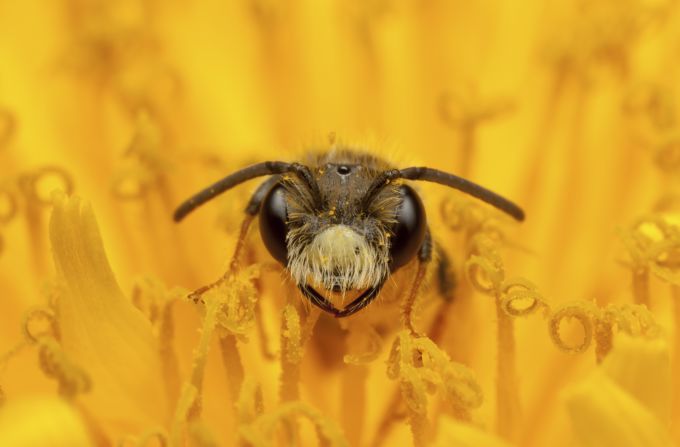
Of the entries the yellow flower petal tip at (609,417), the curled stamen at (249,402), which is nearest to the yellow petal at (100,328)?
the curled stamen at (249,402)

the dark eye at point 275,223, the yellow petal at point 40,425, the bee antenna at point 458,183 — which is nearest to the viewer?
the yellow petal at point 40,425

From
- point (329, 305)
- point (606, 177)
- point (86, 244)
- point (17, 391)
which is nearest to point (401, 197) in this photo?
point (329, 305)

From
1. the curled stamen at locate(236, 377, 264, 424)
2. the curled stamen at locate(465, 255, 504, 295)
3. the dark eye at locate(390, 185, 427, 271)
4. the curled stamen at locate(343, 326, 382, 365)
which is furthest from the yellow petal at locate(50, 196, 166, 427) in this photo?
the curled stamen at locate(465, 255, 504, 295)

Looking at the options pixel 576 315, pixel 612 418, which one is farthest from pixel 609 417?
pixel 576 315

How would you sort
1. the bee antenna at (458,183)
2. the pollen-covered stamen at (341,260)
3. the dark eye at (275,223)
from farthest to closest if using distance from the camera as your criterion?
the bee antenna at (458,183)
the dark eye at (275,223)
the pollen-covered stamen at (341,260)

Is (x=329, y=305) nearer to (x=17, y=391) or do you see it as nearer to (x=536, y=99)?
(x=17, y=391)

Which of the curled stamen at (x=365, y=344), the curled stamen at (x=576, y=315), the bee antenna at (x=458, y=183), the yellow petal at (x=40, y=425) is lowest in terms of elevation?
the curled stamen at (x=365, y=344)

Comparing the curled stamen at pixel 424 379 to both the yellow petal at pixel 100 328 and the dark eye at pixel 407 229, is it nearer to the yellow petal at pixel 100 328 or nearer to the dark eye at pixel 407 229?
the dark eye at pixel 407 229
